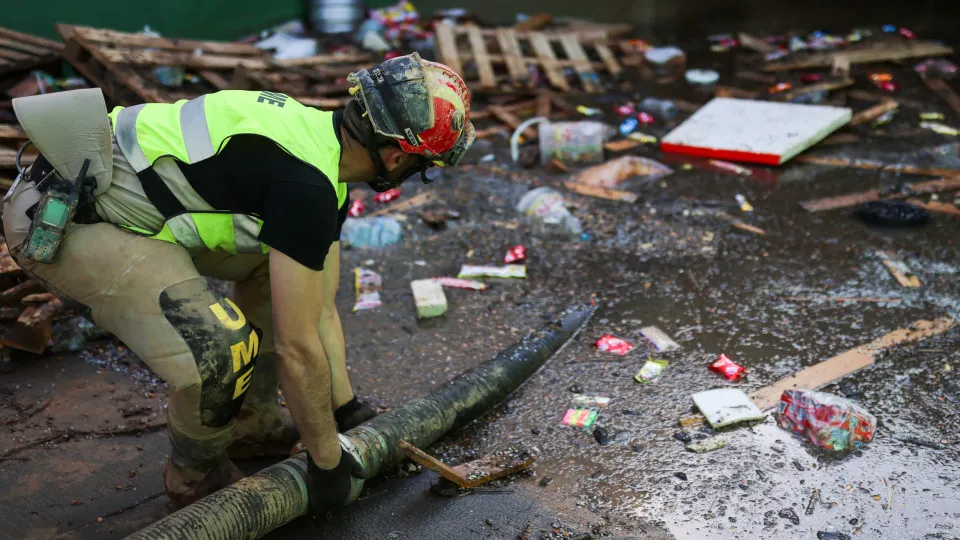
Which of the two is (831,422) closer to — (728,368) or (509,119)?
(728,368)

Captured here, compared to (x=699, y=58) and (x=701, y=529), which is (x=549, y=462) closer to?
(x=701, y=529)

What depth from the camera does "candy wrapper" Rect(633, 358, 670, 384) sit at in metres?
3.83

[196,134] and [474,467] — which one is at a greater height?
[196,134]

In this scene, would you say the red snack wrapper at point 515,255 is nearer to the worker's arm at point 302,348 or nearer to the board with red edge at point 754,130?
the board with red edge at point 754,130

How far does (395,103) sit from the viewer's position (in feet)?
8.29

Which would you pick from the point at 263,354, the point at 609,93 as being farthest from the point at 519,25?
the point at 263,354

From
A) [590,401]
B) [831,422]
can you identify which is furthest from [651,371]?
[831,422]

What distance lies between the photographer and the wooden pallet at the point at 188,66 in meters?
6.09

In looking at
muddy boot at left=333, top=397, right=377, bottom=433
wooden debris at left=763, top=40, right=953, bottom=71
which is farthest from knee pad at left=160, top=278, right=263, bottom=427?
wooden debris at left=763, top=40, right=953, bottom=71

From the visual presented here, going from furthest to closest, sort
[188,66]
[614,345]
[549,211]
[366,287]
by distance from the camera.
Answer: [188,66] → [549,211] → [366,287] → [614,345]

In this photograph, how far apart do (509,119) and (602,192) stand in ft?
5.54

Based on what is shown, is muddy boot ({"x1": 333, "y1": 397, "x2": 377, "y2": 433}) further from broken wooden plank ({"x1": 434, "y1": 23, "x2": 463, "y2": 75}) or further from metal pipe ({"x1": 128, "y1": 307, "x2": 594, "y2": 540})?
broken wooden plank ({"x1": 434, "y1": 23, "x2": 463, "y2": 75})

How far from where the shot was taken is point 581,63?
848 centimetres

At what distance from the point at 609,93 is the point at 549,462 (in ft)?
18.0
